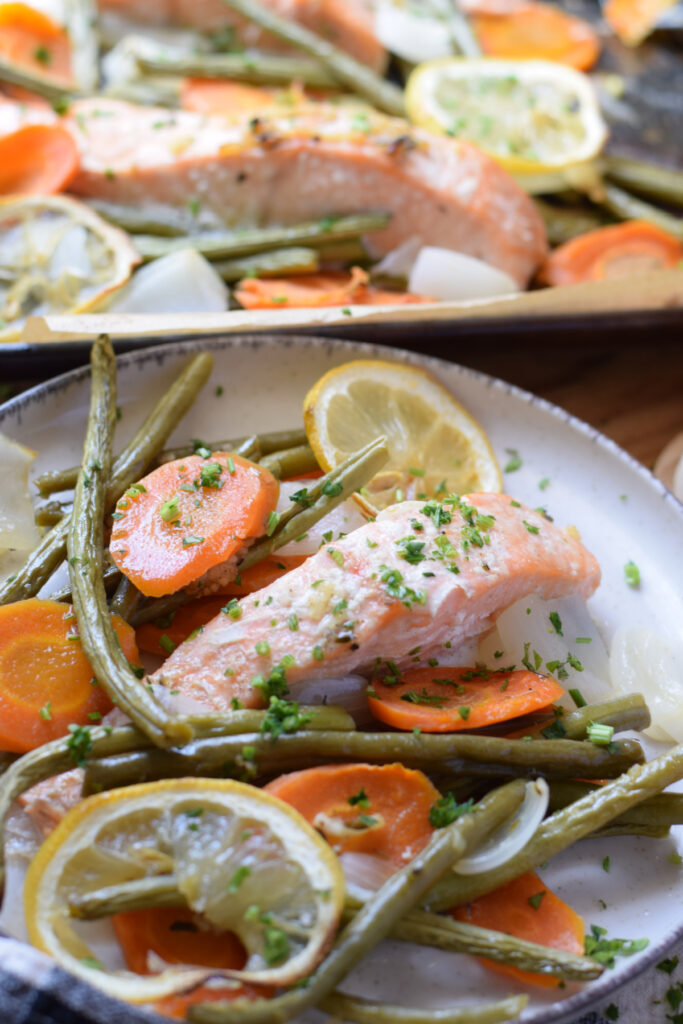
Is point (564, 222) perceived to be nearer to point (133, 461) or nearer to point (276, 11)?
point (276, 11)

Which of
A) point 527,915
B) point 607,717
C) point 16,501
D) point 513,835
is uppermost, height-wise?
point 16,501

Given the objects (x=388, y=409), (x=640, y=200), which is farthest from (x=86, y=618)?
(x=640, y=200)

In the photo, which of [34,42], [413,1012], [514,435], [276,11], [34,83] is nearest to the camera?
[413,1012]

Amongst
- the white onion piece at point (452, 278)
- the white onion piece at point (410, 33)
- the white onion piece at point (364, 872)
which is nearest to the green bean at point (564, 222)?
the white onion piece at point (452, 278)

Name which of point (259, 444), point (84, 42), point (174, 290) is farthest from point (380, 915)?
point (84, 42)

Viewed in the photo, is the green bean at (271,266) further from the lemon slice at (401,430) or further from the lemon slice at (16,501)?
the lemon slice at (16,501)

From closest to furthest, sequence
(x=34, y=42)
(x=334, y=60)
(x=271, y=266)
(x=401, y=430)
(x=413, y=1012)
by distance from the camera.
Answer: (x=413, y=1012) < (x=401, y=430) < (x=271, y=266) < (x=34, y=42) < (x=334, y=60)

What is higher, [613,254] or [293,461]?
[613,254]
